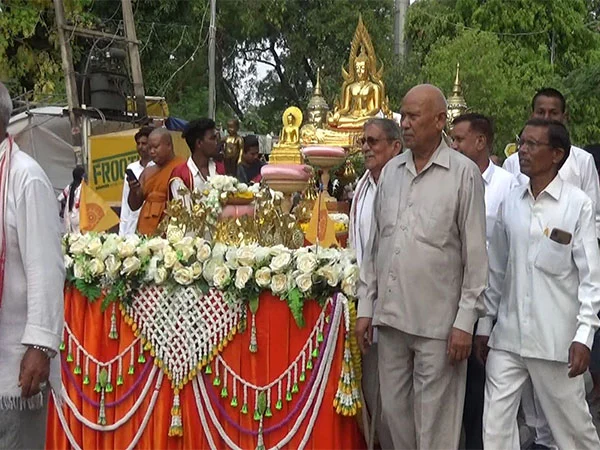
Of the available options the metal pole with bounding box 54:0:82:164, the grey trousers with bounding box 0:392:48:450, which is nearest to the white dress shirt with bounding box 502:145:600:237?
the grey trousers with bounding box 0:392:48:450

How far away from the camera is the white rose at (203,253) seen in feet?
14.6

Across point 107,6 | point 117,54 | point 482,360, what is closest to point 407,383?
point 482,360

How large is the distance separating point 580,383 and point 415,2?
25282 mm

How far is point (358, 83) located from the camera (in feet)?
32.1

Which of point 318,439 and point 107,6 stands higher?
point 107,6

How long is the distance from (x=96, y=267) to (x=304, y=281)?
1160mm

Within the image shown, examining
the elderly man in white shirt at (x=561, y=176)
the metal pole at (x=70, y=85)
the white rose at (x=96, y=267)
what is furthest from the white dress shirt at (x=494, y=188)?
the metal pole at (x=70, y=85)

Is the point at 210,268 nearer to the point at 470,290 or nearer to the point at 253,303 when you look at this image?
the point at 253,303

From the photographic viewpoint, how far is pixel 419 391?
3.91m

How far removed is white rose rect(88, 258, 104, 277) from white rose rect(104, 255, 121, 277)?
0.03 m

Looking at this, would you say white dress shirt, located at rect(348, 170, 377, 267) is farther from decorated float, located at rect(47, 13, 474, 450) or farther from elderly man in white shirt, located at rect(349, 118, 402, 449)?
decorated float, located at rect(47, 13, 474, 450)

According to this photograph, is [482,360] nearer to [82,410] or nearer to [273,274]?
[273,274]

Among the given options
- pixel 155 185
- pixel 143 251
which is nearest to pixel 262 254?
pixel 143 251

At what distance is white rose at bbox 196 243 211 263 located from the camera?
446 cm
